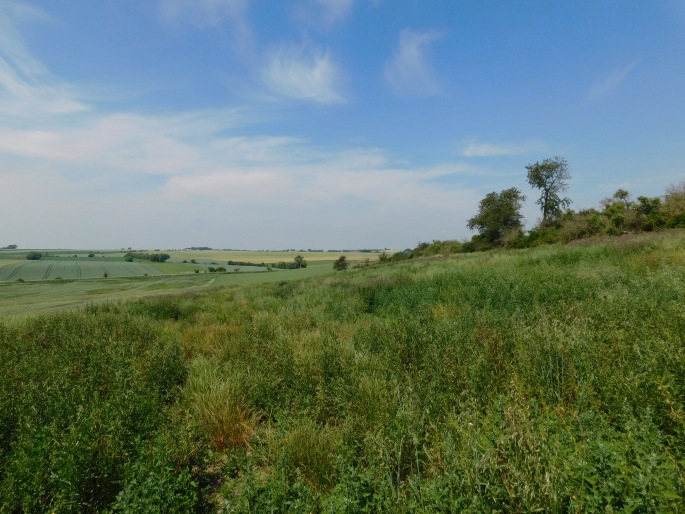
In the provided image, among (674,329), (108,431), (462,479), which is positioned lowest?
(108,431)

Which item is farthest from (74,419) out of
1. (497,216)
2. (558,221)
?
(497,216)

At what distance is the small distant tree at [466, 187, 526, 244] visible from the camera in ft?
170

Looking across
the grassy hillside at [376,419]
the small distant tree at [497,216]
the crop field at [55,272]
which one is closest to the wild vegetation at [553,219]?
the small distant tree at [497,216]

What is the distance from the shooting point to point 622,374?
3.25 meters

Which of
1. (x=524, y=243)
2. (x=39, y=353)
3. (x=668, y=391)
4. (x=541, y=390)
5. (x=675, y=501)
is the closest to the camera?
(x=675, y=501)

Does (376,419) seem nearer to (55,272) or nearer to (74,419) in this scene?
(74,419)

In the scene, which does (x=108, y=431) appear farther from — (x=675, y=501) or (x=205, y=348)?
(x=675, y=501)

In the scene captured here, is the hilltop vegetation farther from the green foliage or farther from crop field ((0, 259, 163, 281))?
crop field ((0, 259, 163, 281))

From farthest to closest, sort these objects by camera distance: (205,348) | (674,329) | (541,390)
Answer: (205,348)
(674,329)
(541,390)

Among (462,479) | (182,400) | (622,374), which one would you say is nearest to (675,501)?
(462,479)

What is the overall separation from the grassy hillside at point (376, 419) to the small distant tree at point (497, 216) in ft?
160

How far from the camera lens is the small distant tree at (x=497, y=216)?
51.9m

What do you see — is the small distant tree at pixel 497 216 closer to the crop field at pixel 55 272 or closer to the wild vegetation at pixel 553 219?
the wild vegetation at pixel 553 219

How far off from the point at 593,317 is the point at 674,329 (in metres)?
1.25
